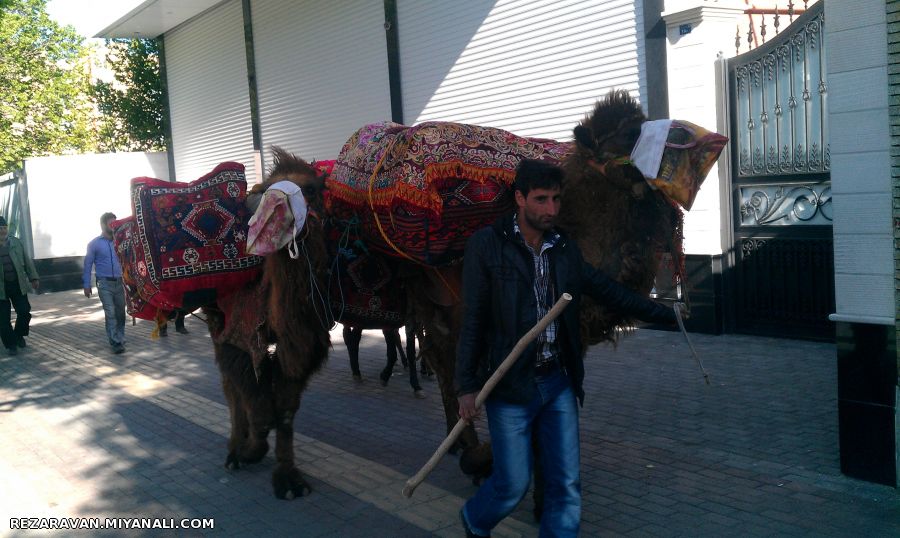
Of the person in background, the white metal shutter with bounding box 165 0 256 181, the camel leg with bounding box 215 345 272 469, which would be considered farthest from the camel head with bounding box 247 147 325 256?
the white metal shutter with bounding box 165 0 256 181

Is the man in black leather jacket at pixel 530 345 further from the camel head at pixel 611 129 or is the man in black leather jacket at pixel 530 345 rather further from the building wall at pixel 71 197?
the building wall at pixel 71 197

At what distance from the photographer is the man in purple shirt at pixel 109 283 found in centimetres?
1152

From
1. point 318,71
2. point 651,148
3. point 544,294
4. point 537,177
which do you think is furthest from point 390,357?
point 318,71

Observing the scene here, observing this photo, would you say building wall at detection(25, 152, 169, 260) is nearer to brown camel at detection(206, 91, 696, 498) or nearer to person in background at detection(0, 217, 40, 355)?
person in background at detection(0, 217, 40, 355)

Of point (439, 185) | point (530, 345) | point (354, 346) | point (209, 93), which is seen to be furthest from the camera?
point (209, 93)

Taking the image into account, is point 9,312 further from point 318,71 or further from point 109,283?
point 318,71

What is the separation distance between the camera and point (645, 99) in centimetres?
995

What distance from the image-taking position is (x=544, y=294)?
→ 3713 millimetres

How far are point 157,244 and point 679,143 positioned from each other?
3378 millimetres

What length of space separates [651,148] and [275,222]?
229cm

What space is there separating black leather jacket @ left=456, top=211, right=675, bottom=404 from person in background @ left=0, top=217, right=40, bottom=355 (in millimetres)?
Answer: 10317

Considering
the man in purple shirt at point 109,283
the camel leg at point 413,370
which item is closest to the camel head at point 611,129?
the camel leg at point 413,370

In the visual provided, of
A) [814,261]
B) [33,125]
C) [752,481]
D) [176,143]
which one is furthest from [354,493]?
[33,125]

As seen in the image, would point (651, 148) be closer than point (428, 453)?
Yes
